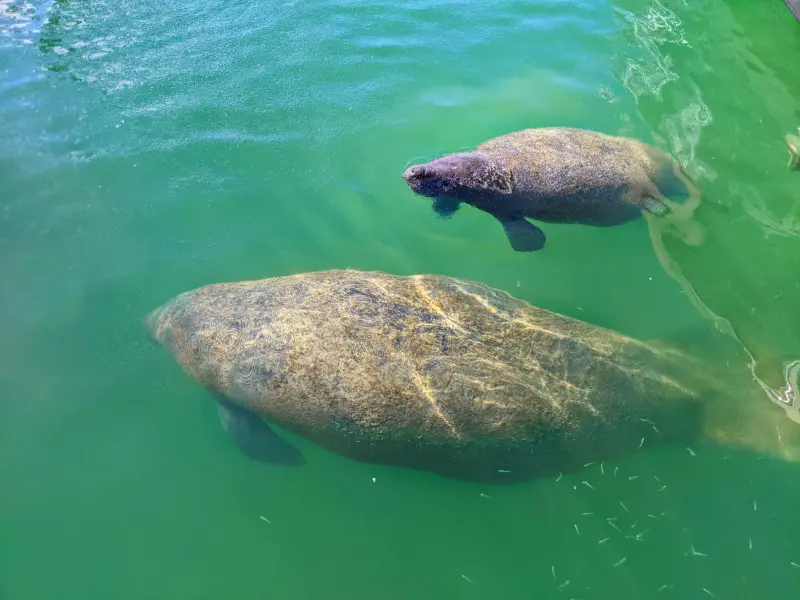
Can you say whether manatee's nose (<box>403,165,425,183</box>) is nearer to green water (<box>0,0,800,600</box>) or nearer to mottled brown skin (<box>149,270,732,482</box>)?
green water (<box>0,0,800,600</box>)

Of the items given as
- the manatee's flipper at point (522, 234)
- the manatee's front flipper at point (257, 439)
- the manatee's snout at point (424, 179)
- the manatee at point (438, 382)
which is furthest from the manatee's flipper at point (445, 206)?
the manatee's front flipper at point (257, 439)

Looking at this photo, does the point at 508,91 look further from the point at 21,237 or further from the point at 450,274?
the point at 21,237

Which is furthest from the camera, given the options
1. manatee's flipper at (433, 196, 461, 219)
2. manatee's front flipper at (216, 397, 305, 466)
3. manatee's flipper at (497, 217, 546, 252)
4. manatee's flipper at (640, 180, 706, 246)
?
manatee's flipper at (433, 196, 461, 219)

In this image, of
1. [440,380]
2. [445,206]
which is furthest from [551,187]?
[440,380]

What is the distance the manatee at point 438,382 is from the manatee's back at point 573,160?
2305mm

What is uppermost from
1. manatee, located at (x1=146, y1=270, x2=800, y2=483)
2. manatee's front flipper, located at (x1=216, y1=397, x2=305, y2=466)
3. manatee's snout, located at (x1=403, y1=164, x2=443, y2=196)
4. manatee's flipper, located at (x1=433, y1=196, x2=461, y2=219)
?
manatee's snout, located at (x1=403, y1=164, x2=443, y2=196)

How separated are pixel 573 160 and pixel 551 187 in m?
0.54

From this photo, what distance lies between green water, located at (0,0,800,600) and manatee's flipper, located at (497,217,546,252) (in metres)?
0.15

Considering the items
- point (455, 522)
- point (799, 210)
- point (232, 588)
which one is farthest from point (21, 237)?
point (799, 210)

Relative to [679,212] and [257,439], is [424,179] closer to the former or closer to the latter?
[679,212]

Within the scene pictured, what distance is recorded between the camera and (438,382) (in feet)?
15.1

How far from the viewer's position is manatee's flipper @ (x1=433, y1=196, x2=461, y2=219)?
713 centimetres

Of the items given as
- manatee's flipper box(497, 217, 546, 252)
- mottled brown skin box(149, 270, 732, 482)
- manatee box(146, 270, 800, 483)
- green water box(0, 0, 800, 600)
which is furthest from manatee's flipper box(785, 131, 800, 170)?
mottled brown skin box(149, 270, 732, 482)

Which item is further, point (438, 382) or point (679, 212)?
point (679, 212)
